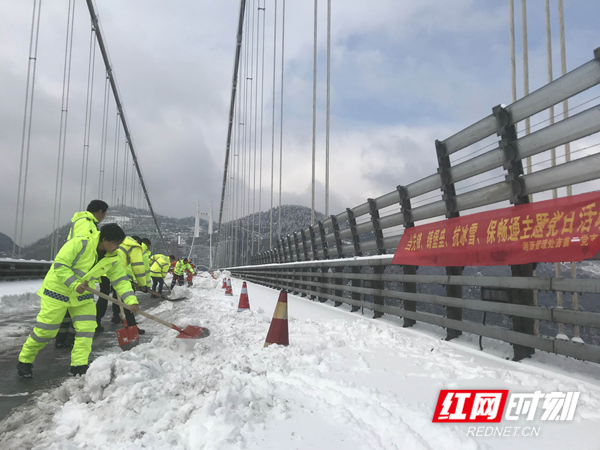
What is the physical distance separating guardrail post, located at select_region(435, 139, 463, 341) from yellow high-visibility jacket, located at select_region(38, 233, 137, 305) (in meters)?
3.70

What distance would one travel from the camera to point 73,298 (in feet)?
12.1

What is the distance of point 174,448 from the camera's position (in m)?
1.89

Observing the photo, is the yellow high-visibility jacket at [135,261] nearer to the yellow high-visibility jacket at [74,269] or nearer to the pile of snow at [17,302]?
the pile of snow at [17,302]

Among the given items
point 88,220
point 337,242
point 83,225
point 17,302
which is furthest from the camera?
point 337,242

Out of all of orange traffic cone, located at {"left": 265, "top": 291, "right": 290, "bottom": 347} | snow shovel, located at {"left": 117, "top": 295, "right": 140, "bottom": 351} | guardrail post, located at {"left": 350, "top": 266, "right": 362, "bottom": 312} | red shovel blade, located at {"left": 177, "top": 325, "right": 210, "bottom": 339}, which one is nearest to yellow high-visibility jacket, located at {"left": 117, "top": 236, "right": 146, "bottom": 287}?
snow shovel, located at {"left": 117, "top": 295, "right": 140, "bottom": 351}

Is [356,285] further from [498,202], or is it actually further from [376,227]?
[498,202]

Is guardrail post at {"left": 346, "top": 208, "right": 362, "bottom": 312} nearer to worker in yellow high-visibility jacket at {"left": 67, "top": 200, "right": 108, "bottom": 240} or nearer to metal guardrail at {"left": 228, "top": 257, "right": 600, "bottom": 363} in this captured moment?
metal guardrail at {"left": 228, "top": 257, "right": 600, "bottom": 363}

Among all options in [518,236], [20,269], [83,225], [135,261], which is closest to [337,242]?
[135,261]

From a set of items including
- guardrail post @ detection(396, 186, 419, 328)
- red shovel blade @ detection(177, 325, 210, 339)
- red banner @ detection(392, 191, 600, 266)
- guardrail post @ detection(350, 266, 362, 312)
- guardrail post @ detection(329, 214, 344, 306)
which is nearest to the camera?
red banner @ detection(392, 191, 600, 266)

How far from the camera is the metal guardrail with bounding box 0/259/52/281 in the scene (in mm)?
13077

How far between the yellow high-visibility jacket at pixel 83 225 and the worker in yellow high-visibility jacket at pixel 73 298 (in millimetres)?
92

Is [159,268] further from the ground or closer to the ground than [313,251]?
closer to the ground

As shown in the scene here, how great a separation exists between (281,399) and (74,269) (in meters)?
2.40

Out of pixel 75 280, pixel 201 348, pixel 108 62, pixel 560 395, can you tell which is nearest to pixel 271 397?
pixel 201 348
